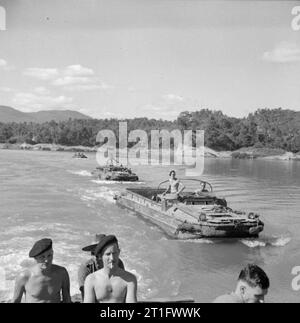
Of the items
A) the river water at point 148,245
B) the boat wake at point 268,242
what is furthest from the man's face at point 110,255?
the boat wake at point 268,242

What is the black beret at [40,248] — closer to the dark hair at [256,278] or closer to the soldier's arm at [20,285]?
the soldier's arm at [20,285]

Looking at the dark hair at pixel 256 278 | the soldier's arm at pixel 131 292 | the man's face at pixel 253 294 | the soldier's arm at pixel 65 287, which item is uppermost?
the dark hair at pixel 256 278

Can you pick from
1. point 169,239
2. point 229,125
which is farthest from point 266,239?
point 229,125

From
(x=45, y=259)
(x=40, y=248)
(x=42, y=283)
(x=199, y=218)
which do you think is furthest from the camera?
(x=199, y=218)

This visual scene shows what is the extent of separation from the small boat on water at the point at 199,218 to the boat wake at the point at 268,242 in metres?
0.42

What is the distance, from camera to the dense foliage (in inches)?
4247

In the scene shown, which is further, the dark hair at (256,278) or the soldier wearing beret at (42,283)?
the soldier wearing beret at (42,283)

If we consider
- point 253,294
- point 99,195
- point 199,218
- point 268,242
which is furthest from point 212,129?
point 253,294

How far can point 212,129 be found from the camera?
11150 cm

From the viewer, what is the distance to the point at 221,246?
1664 cm

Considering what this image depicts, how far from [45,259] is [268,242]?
13693 millimetres

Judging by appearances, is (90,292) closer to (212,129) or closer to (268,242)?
(268,242)

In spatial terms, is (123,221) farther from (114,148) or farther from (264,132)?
(264,132)

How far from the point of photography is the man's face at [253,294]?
4202 millimetres
